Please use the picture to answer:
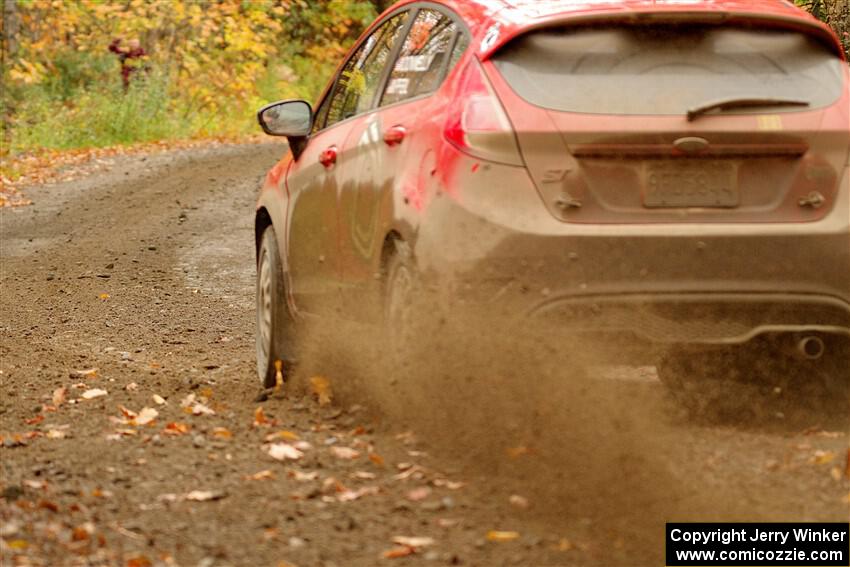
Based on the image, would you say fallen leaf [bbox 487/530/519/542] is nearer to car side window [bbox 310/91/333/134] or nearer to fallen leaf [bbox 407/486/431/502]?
fallen leaf [bbox 407/486/431/502]

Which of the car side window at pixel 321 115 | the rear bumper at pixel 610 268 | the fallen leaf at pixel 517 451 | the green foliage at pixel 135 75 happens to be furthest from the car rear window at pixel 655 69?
the green foliage at pixel 135 75

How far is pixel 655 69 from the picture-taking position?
5.54 m

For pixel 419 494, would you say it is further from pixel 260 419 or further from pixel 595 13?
pixel 595 13

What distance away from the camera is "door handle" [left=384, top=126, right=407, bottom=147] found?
19.4 feet

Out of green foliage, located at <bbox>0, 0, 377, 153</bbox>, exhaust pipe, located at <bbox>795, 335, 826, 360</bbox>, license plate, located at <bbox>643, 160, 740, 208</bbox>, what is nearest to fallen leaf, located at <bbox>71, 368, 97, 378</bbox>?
license plate, located at <bbox>643, 160, 740, 208</bbox>

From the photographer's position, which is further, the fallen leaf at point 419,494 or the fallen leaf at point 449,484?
the fallen leaf at point 449,484

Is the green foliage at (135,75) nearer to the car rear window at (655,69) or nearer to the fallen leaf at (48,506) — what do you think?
the car rear window at (655,69)

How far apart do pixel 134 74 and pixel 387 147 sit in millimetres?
23112

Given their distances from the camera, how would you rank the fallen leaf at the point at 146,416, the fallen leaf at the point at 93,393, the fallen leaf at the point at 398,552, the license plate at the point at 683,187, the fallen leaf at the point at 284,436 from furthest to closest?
the fallen leaf at the point at 93,393
the fallen leaf at the point at 146,416
the fallen leaf at the point at 284,436
the license plate at the point at 683,187
the fallen leaf at the point at 398,552

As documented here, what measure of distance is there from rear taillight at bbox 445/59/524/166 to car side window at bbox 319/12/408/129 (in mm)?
1205

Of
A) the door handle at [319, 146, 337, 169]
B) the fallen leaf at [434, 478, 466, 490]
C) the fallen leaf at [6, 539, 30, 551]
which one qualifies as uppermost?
the door handle at [319, 146, 337, 169]

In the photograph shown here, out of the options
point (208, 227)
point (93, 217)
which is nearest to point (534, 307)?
point (208, 227)

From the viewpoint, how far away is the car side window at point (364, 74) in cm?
676

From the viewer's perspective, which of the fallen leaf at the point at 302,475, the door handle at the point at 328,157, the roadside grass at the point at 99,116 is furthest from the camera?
the roadside grass at the point at 99,116
